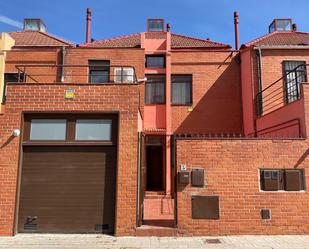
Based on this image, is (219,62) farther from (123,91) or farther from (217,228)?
(217,228)

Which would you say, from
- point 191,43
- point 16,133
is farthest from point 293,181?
point 191,43

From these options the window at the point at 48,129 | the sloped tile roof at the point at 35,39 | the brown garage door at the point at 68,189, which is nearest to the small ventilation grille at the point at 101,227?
the brown garage door at the point at 68,189

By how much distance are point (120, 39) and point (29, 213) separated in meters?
12.4

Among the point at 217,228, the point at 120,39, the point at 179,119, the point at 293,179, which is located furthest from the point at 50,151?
the point at 120,39

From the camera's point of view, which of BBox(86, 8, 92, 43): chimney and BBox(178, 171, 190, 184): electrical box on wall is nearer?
BBox(178, 171, 190, 184): electrical box on wall

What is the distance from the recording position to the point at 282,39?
15.7m

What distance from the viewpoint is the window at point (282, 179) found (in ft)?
24.4

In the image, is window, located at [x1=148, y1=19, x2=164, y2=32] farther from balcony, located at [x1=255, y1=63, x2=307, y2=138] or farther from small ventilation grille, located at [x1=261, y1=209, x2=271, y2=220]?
small ventilation grille, located at [x1=261, y1=209, x2=271, y2=220]

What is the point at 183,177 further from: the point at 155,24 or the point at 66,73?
the point at 155,24

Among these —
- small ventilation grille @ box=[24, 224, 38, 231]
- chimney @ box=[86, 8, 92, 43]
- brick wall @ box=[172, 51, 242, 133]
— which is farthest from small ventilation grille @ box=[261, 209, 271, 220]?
chimney @ box=[86, 8, 92, 43]

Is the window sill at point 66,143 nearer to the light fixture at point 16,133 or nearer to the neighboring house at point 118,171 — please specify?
the neighboring house at point 118,171

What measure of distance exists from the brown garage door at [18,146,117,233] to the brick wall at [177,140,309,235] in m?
1.94

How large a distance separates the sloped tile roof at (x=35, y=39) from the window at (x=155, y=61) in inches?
213

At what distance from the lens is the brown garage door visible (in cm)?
744
